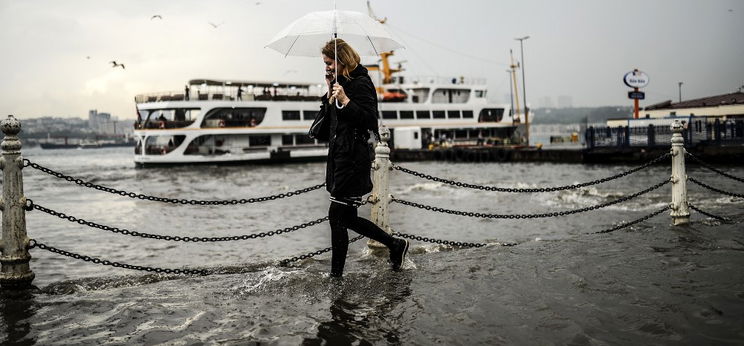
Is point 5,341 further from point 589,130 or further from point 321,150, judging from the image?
point 321,150

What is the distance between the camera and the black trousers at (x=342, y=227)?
4.59 metres

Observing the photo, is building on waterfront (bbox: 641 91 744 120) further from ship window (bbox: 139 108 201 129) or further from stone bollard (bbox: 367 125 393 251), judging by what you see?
stone bollard (bbox: 367 125 393 251)

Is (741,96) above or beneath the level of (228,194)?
above

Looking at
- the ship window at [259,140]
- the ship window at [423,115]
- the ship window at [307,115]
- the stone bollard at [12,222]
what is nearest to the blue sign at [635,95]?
the ship window at [423,115]

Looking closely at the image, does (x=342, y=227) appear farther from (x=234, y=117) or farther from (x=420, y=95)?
(x=420, y=95)

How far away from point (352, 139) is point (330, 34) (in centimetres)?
135

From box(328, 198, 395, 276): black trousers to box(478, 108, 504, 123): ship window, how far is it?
51575 mm

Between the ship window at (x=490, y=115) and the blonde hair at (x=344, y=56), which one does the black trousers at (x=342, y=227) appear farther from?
the ship window at (x=490, y=115)

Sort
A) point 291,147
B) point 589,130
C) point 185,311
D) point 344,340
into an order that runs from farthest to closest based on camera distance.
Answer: point 291,147
point 589,130
point 185,311
point 344,340

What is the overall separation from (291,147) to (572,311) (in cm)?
4182

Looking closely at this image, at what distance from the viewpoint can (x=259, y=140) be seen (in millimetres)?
44500

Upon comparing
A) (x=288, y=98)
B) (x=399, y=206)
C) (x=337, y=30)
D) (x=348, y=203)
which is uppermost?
(x=288, y=98)

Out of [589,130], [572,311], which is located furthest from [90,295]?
[589,130]

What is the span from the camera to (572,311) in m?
3.84
